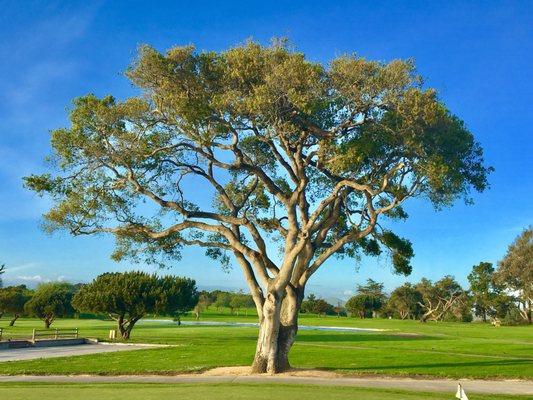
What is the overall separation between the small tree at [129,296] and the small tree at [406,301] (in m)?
86.8

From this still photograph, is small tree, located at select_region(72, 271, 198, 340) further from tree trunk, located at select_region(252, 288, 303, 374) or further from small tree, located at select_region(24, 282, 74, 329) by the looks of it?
tree trunk, located at select_region(252, 288, 303, 374)

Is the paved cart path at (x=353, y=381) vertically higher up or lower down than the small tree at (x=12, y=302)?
lower down

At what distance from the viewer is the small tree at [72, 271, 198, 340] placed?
6016 centimetres

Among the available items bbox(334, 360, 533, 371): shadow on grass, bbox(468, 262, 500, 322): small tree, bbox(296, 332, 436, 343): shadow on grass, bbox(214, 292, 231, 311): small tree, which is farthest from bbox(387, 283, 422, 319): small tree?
bbox(334, 360, 533, 371): shadow on grass

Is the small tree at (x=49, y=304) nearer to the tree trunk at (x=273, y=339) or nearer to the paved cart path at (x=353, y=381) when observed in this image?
the paved cart path at (x=353, y=381)

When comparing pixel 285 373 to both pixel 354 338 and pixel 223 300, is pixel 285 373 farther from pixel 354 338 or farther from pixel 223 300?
pixel 223 300

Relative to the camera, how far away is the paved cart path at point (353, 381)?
22.3m

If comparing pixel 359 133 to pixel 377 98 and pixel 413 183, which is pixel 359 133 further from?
pixel 413 183

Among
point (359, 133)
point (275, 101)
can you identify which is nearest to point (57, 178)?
point (275, 101)

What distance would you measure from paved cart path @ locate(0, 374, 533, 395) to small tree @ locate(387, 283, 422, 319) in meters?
117

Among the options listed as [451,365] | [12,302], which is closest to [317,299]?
[12,302]

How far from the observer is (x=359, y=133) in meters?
26.2

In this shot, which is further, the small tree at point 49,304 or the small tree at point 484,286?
the small tree at point 484,286

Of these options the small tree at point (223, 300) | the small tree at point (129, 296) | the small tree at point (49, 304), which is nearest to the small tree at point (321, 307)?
the small tree at point (223, 300)
